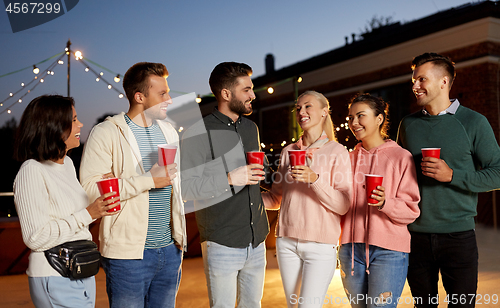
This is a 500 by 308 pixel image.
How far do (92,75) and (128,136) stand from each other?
5.59 metres

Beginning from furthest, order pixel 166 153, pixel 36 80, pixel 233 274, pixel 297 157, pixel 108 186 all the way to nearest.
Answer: pixel 36 80 < pixel 233 274 < pixel 297 157 < pixel 166 153 < pixel 108 186

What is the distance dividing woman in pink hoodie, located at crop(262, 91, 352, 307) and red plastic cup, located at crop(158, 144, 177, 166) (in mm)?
670

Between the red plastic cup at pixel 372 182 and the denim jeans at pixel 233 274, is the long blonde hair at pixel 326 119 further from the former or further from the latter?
the denim jeans at pixel 233 274

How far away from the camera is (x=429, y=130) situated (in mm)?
2344

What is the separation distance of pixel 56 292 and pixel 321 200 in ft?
4.66

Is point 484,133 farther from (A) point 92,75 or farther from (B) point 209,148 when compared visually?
(A) point 92,75

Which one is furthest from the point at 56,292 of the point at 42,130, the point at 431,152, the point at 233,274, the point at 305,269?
the point at 431,152

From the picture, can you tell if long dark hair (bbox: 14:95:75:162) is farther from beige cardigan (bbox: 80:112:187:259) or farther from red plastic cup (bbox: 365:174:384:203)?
red plastic cup (bbox: 365:174:384:203)

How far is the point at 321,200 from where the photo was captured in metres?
2.13

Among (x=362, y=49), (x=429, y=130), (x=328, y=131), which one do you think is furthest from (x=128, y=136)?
(x=362, y=49)

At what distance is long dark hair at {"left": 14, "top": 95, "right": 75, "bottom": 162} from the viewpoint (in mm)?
1601

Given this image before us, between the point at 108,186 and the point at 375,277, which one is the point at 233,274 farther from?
the point at 108,186

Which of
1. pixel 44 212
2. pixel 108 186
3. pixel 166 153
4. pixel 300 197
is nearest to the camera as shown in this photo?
pixel 44 212

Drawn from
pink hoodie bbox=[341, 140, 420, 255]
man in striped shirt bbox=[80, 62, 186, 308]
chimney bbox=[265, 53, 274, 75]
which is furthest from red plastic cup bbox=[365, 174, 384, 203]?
chimney bbox=[265, 53, 274, 75]
